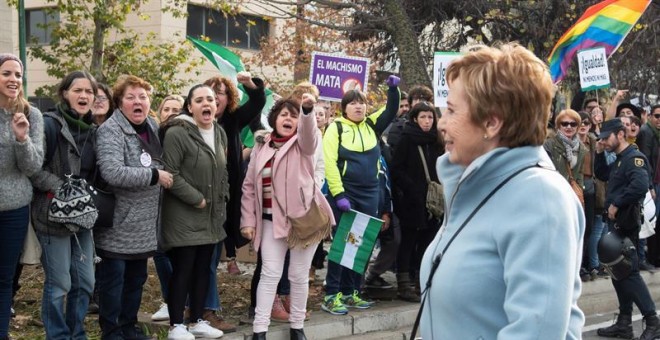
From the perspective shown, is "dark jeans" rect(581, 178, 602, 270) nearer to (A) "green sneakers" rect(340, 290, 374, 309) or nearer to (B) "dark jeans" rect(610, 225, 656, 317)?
(B) "dark jeans" rect(610, 225, 656, 317)

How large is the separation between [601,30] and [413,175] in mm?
5776

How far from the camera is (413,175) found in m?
8.71

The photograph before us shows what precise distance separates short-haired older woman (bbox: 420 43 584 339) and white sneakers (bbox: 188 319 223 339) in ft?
13.9

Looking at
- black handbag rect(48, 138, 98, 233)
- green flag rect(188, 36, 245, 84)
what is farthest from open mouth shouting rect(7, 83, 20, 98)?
green flag rect(188, 36, 245, 84)

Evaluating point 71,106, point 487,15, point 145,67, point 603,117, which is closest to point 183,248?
point 71,106

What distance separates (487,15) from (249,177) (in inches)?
471

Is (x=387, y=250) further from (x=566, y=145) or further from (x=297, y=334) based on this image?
(x=566, y=145)

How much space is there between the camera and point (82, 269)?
19.9 ft

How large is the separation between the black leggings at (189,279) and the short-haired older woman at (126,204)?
0.25 m

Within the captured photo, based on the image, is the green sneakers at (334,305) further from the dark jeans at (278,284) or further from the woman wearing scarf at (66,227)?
the woman wearing scarf at (66,227)

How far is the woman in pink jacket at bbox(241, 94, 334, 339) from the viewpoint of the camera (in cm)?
689

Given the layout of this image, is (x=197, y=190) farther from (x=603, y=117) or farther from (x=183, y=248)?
(x=603, y=117)

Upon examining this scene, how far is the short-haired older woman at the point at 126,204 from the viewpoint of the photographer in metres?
6.21

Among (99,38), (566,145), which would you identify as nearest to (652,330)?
(566,145)
